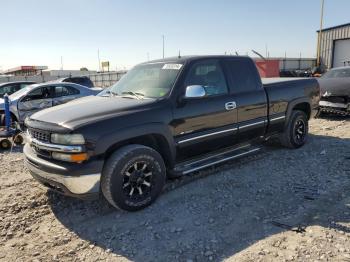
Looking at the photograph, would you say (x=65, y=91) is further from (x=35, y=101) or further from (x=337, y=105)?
(x=337, y=105)

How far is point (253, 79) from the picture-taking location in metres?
5.98

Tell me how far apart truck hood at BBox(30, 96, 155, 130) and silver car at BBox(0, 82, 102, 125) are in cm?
629

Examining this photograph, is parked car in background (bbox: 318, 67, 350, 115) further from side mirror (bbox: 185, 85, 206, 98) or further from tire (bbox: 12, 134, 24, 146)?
tire (bbox: 12, 134, 24, 146)

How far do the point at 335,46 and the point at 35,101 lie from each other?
996 inches

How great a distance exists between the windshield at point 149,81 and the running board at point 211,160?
1.04 meters

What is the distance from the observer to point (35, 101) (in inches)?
423

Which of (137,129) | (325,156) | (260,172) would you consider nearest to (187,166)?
(137,129)

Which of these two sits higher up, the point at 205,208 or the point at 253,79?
the point at 253,79

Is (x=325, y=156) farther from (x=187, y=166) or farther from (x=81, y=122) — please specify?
(x=81, y=122)

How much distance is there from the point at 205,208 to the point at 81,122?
6.09 feet

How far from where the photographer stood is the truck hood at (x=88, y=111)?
159 inches

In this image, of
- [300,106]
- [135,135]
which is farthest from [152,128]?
[300,106]

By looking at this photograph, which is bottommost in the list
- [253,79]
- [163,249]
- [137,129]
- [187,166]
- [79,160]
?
[163,249]

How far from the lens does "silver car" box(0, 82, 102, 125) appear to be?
10430 mm
